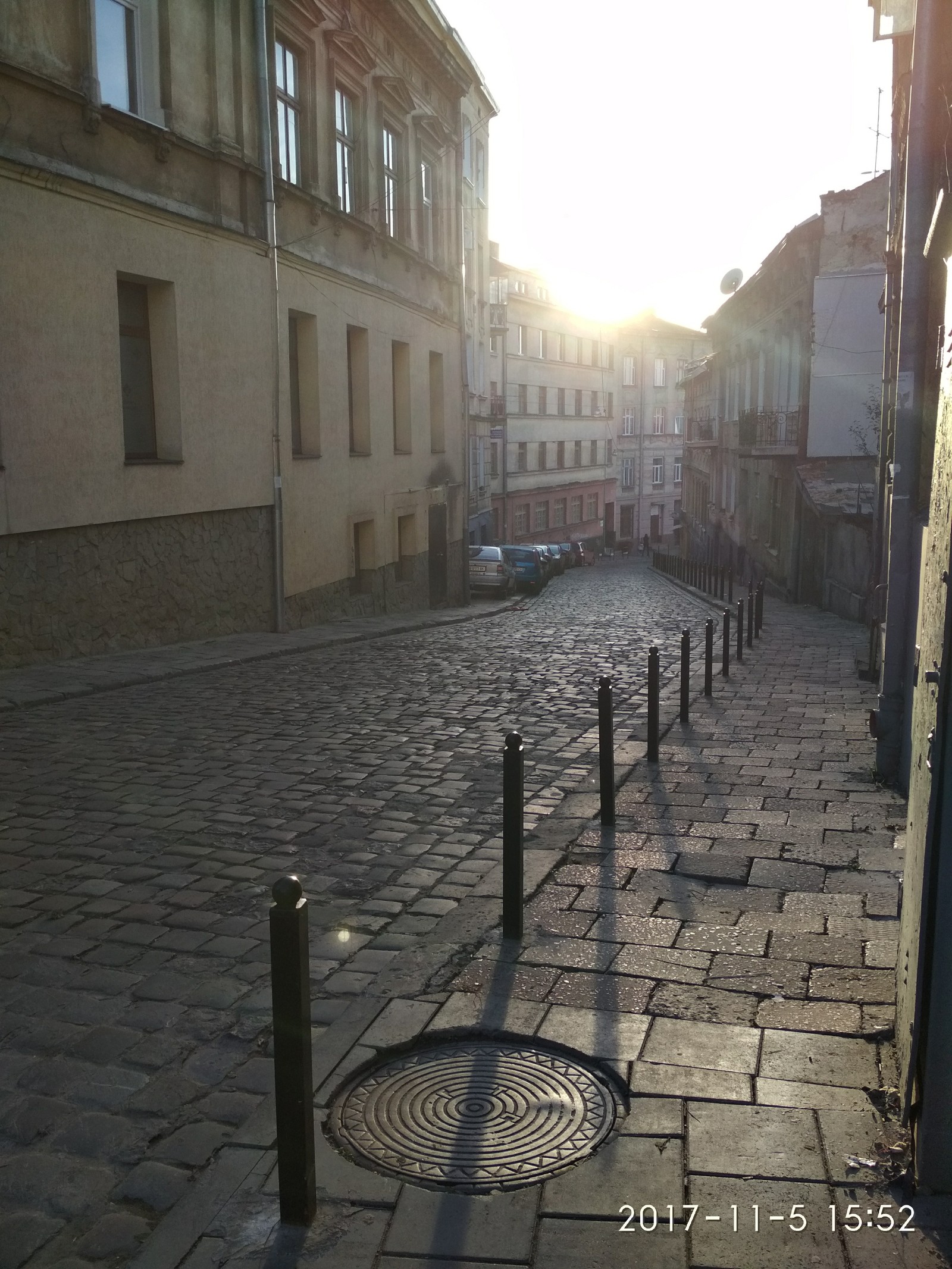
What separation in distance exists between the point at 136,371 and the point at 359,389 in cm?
743

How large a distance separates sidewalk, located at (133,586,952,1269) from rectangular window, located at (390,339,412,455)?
1736 cm

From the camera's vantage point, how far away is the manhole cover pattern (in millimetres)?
3273

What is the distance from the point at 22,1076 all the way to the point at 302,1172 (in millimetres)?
1321

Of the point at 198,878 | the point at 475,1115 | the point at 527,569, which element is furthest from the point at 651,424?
the point at 475,1115

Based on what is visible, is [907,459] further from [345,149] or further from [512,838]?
[345,149]

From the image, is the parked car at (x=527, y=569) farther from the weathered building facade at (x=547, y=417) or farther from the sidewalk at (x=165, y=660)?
the weathered building facade at (x=547, y=417)

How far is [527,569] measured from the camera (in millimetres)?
33656

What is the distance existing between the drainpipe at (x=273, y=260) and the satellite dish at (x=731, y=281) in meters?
32.3

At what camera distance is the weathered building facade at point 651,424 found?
229ft

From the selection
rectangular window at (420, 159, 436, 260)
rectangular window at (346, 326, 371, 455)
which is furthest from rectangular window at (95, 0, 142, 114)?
rectangular window at (420, 159, 436, 260)

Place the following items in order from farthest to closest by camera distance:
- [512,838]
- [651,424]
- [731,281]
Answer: [651,424] < [731,281] < [512,838]

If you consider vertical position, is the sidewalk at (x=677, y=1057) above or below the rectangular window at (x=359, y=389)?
below

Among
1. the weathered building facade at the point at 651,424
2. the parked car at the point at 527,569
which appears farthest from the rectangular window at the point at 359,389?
the weathered building facade at the point at 651,424

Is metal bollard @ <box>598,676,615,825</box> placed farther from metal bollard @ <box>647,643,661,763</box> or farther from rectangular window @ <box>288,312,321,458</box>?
rectangular window @ <box>288,312,321,458</box>
